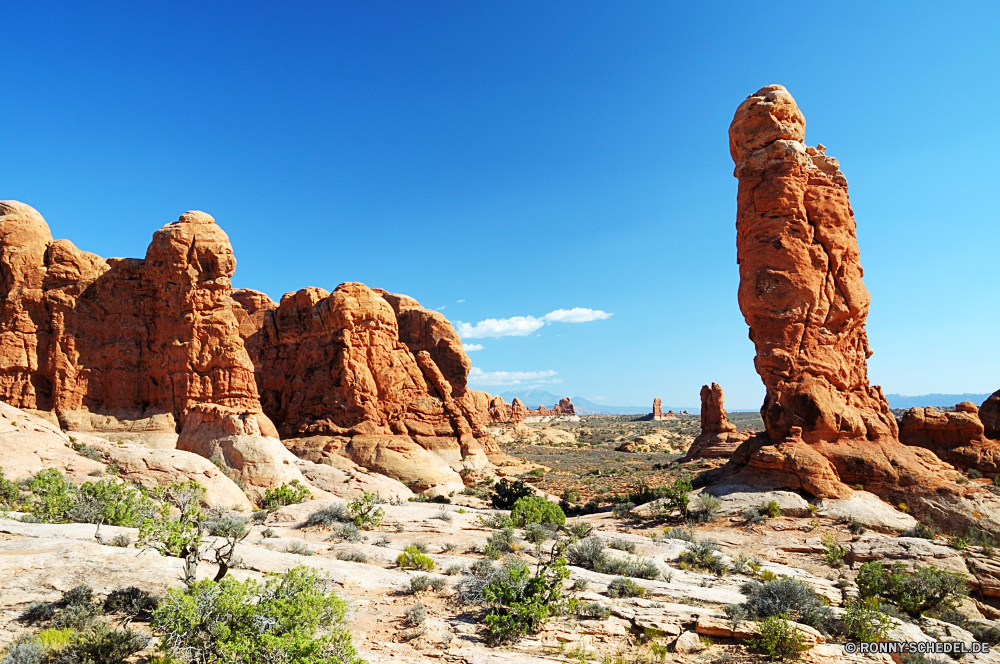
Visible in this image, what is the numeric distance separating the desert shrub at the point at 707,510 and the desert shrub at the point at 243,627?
57.4 feet

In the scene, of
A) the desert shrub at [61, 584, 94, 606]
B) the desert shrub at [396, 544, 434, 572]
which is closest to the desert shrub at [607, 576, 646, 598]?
the desert shrub at [396, 544, 434, 572]

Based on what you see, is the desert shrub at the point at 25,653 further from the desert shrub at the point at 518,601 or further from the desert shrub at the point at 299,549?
the desert shrub at the point at 518,601

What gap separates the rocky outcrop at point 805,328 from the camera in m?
22.0

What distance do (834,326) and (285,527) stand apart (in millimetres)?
25468

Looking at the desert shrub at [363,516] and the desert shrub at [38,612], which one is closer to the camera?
the desert shrub at [38,612]

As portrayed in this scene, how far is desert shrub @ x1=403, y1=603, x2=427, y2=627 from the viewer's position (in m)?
8.99

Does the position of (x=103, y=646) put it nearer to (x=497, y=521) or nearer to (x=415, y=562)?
(x=415, y=562)

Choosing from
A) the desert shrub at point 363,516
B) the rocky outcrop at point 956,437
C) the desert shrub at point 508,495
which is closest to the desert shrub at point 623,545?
the desert shrub at point 363,516

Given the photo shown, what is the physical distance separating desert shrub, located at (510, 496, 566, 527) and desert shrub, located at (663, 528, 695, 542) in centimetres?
383

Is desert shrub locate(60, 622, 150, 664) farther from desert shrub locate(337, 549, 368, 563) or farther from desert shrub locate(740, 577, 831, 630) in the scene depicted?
desert shrub locate(740, 577, 831, 630)

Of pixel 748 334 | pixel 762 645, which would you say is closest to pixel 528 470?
pixel 748 334

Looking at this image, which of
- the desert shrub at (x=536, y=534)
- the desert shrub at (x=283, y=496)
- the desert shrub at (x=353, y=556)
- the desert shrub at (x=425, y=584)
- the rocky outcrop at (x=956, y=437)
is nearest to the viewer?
the desert shrub at (x=425, y=584)

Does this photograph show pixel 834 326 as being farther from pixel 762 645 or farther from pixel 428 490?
pixel 428 490

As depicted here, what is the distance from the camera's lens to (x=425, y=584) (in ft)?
35.0
